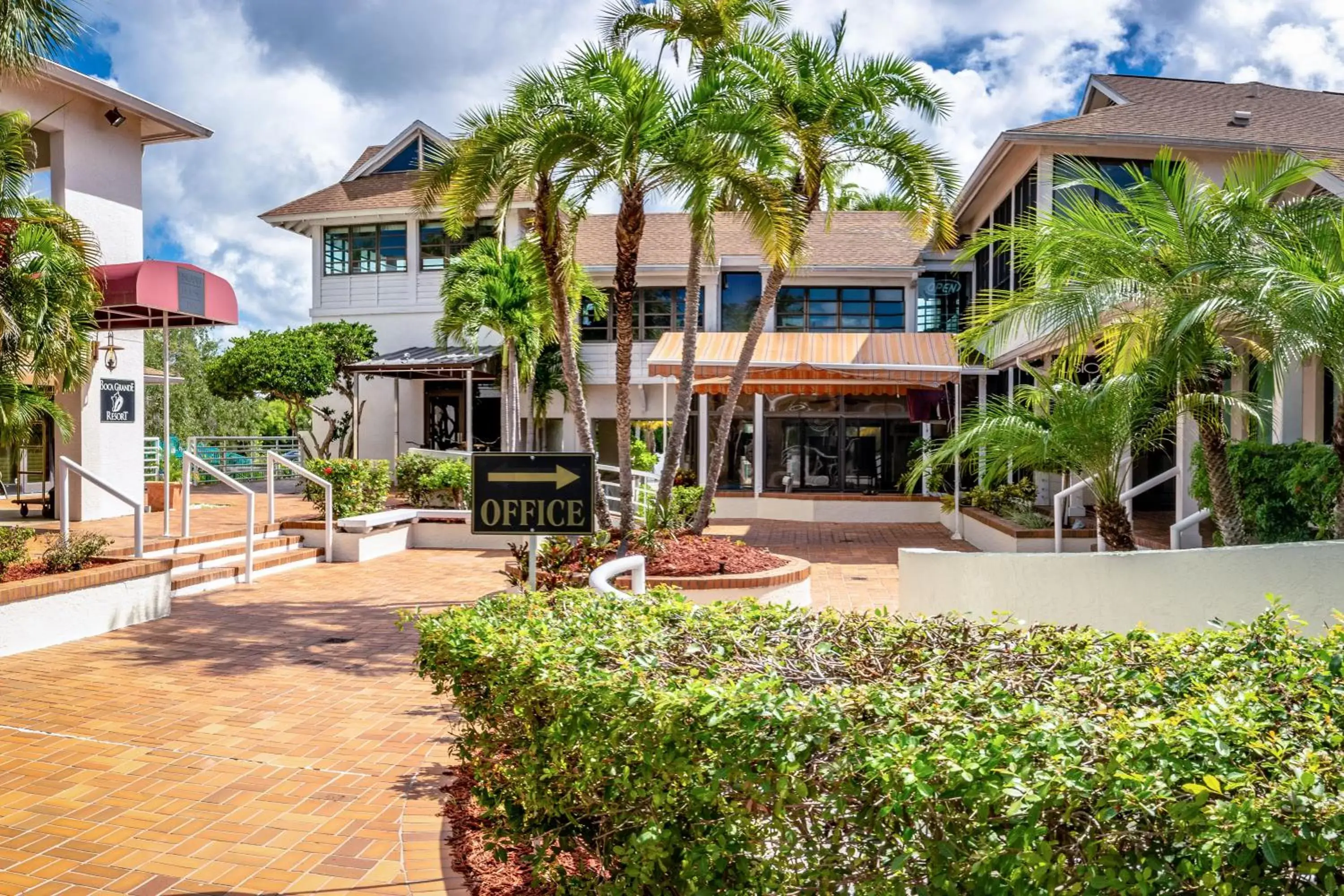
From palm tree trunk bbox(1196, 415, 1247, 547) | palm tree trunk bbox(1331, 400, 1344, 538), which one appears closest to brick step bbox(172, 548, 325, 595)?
palm tree trunk bbox(1196, 415, 1247, 547)

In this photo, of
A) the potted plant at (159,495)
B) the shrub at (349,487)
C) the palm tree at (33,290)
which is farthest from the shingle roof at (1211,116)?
the potted plant at (159,495)

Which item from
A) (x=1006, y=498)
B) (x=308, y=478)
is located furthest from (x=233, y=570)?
(x=1006, y=498)

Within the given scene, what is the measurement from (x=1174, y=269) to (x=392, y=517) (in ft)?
37.4

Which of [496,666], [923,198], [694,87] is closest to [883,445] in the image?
[923,198]

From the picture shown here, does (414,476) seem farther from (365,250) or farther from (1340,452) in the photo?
(1340,452)

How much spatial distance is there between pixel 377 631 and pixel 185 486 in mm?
4364

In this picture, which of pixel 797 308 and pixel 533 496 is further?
pixel 797 308

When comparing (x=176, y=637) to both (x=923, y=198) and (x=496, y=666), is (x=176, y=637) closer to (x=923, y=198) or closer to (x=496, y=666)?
(x=496, y=666)

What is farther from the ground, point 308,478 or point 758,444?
point 758,444

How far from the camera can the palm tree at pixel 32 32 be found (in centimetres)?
909

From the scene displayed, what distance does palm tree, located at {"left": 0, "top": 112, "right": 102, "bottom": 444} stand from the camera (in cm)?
1059

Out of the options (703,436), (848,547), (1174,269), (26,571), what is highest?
(1174,269)

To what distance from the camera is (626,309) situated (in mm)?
11914

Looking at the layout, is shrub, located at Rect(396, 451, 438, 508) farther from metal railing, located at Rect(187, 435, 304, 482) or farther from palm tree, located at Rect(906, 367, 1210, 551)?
palm tree, located at Rect(906, 367, 1210, 551)
